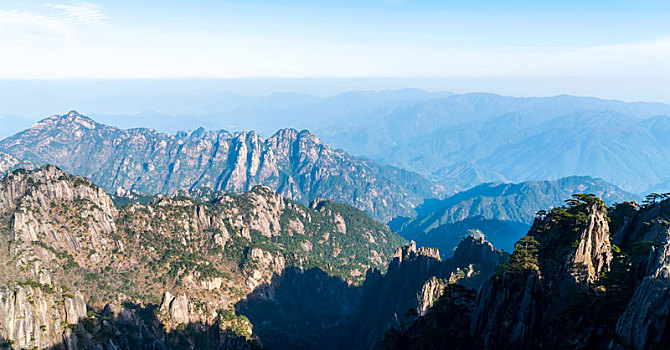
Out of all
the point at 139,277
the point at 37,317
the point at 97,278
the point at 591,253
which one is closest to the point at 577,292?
the point at 591,253

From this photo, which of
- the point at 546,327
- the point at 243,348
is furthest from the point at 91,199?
the point at 546,327

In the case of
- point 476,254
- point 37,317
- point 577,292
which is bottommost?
point 476,254

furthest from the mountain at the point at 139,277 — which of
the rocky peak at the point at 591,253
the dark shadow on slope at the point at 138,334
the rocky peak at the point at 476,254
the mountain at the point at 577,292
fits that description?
the rocky peak at the point at 591,253

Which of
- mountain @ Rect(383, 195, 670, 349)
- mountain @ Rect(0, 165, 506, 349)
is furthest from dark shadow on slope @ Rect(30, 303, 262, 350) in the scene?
mountain @ Rect(383, 195, 670, 349)

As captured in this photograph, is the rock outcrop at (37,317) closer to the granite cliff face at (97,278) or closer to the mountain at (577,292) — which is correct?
the granite cliff face at (97,278)

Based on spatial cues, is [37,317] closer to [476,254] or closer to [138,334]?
[138,334]

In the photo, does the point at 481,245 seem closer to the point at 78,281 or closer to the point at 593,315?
the point at 593,315

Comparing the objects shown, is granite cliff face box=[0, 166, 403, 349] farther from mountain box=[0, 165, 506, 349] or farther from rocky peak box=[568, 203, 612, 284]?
rocky peak box=[568, 203, 612, 284]

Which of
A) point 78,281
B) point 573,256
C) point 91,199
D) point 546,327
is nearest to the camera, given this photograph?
point 546,327
